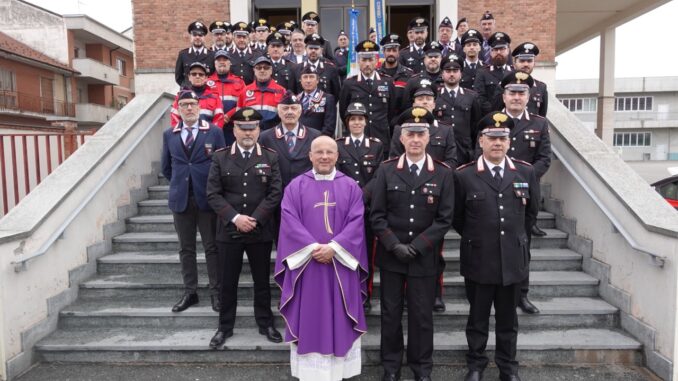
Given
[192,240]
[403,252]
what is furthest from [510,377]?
[192,240]

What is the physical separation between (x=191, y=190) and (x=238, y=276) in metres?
1.14

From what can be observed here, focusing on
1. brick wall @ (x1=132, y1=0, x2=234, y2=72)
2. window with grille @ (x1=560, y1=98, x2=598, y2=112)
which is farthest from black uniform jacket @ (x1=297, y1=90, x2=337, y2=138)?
window with grille @ (x1=560, y1=98, x2=598, y2=112)

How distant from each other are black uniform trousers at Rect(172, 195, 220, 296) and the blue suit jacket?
0.29 ft

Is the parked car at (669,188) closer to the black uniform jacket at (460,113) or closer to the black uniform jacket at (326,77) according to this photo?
the black uniform jacket at (460,113)

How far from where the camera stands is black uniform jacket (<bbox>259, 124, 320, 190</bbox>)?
529cm

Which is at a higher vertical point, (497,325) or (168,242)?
(168,242)

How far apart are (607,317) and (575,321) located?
1.09ft

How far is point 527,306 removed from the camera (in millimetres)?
5105

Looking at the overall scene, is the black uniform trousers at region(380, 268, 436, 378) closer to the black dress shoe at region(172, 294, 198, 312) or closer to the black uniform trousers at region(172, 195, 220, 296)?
the black uniform trousers at region(172, 195, 220, 296)

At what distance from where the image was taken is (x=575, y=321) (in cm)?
511

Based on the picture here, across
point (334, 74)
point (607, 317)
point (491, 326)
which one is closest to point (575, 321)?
point (607, 317)

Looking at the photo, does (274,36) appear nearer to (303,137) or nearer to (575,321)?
(303,137)

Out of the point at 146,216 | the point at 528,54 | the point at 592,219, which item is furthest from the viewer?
the point at 146,216

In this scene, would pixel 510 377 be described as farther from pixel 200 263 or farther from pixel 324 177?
pixel 200 263
